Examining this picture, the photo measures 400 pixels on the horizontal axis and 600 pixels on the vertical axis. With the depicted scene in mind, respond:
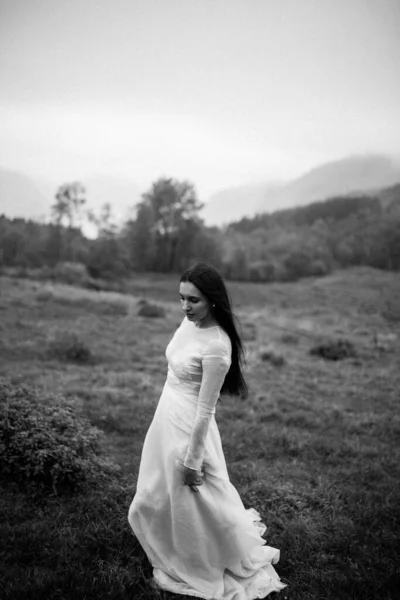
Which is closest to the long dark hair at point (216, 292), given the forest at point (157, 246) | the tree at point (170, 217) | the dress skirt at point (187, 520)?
the dress skirt at point (187, 520)

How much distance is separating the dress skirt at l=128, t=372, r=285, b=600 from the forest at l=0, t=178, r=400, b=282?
2770 cm

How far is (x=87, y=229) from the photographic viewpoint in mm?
40938

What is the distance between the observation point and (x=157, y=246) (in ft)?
147

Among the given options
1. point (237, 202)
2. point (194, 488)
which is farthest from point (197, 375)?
point (237, 202)

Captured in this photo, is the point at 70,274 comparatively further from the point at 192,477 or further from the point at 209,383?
the point at 209,383

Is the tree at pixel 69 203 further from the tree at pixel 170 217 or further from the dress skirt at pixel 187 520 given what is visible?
the dress skirt at pixel 187 520

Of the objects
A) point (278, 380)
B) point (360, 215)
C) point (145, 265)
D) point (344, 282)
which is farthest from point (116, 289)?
point (360, 215)

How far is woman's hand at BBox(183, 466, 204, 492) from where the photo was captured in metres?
2.50

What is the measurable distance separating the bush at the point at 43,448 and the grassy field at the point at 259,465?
186 millimetres

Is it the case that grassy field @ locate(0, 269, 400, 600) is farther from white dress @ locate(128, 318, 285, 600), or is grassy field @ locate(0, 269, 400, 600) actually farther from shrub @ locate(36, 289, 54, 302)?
shrub @ locate(36, 289, 54, 302)

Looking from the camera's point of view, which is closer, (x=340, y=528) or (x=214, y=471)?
(x=214, y=471)

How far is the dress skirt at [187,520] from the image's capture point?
8.64 ft

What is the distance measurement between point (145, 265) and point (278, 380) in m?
35.5

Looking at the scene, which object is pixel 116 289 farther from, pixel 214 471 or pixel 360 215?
pixel 360 215
